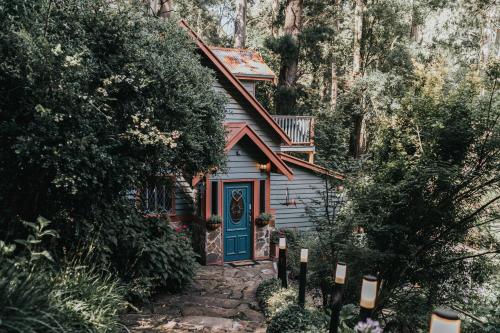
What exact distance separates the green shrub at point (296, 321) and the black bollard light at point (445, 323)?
3570 mm

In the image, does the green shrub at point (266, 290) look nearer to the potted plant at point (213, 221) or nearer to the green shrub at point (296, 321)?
the green shrub at point (296, 321)

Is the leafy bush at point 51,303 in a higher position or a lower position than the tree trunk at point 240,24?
lower

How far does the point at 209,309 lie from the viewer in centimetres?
704

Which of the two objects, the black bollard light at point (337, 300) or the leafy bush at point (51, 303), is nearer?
the leafy bush at point (51, 303)

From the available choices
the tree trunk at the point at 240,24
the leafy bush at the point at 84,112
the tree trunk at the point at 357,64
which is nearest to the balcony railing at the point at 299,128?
the tree trunk at the point at 357,64

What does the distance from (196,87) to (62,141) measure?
319cm

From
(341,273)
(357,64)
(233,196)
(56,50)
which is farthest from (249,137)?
(357,64)

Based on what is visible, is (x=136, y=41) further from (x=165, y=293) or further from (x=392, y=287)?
(x=392, y=287)

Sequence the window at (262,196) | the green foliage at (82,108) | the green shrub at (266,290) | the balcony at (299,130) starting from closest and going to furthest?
the green foliage at (82,108)
the green shrub at (266,290)
the window at (262,196)
the balcony at (299,130)

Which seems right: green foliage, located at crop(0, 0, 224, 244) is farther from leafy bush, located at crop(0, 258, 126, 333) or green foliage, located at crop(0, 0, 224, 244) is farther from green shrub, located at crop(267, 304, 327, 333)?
green shrub, located at crop(267, 304, 327, 333)

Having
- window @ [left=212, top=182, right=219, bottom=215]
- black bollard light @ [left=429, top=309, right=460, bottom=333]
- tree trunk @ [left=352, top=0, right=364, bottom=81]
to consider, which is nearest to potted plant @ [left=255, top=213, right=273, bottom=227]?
window @ [left=212, top=182, right=219, bottom=215]

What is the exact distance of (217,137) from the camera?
848 cm

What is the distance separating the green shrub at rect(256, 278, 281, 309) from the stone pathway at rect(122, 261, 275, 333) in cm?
13

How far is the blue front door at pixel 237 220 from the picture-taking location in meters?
12.1
